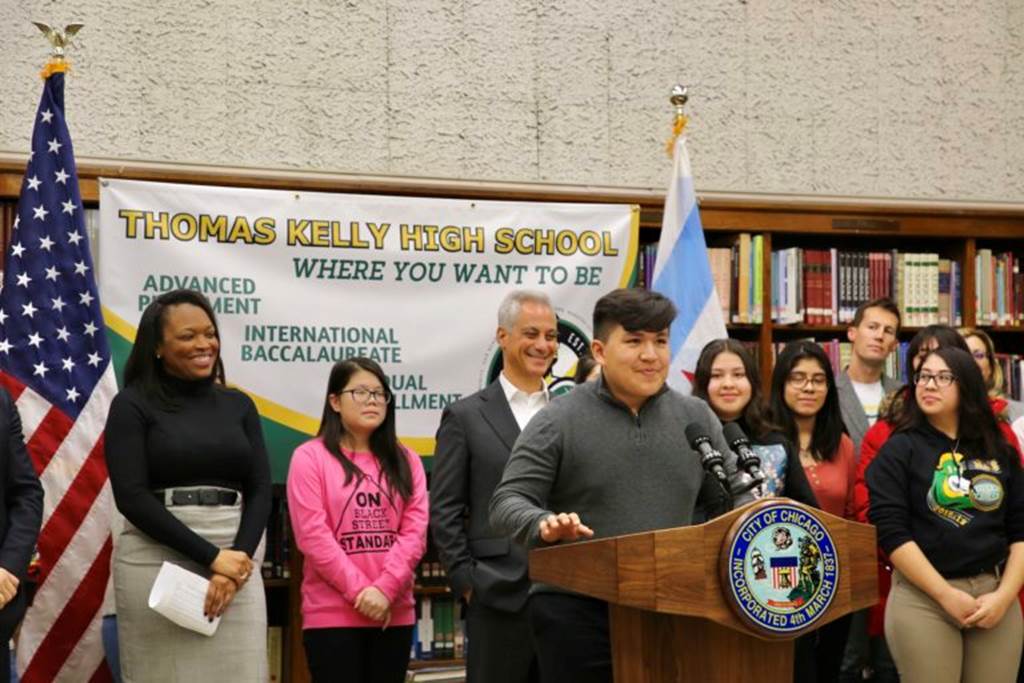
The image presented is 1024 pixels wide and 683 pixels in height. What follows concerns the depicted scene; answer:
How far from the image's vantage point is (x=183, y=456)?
145 inches

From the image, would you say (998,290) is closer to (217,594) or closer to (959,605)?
(959,605)

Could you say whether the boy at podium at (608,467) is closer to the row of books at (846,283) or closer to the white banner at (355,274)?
the white banner at (355,274)

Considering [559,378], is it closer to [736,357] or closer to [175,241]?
[736,357]

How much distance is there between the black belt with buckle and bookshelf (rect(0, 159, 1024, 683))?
1.05m

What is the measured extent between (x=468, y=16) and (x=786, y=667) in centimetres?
347

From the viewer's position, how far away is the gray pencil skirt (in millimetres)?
3654

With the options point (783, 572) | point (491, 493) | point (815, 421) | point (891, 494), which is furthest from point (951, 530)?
point (783, 572)

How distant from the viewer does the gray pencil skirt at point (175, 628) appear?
365 cm

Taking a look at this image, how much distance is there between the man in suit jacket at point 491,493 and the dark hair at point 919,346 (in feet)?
3.76

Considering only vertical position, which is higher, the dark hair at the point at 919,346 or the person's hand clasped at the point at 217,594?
the dark hair at the point at 919,346

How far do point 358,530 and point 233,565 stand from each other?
1.76 feet

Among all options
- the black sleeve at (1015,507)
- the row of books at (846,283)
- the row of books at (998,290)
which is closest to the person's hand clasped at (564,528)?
the black sleeve at (1015,507)

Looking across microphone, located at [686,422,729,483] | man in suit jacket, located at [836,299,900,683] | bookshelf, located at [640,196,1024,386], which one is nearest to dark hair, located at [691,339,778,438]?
man in suit jacket, located at [836,299,900,683]

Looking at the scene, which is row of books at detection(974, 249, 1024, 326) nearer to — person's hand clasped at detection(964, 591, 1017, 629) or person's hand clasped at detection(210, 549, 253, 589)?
person's hand clasped at detection(964, 591, 1017, 629)
